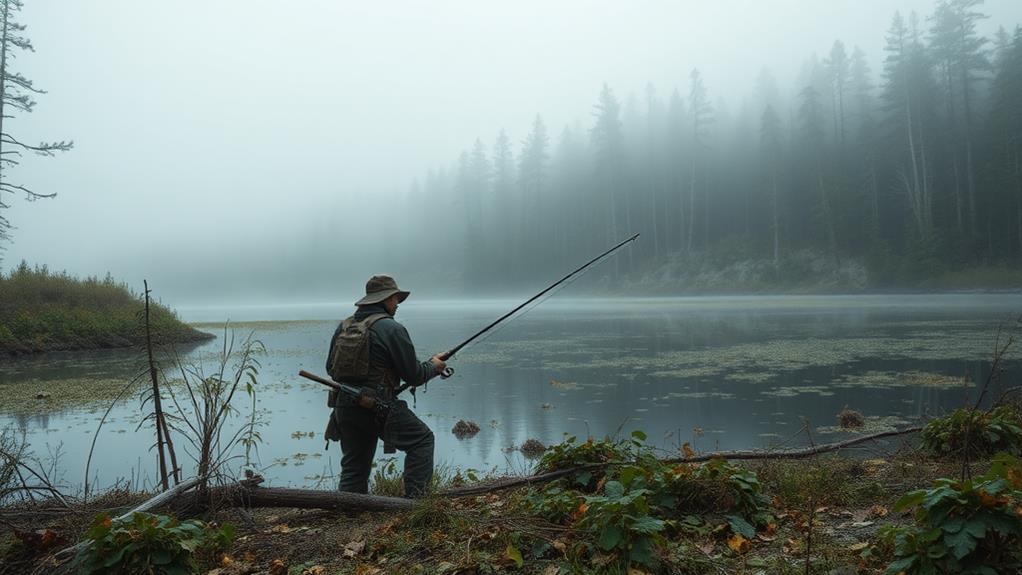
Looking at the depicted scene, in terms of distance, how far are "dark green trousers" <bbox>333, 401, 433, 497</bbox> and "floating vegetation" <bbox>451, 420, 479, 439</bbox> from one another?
4.17m

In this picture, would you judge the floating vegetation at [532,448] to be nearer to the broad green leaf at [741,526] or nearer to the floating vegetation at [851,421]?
the floating vegetation at [851,421]

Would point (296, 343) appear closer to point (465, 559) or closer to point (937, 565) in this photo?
point (465, 559)

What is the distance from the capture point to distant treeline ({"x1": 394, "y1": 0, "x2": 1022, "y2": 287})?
45.2 m

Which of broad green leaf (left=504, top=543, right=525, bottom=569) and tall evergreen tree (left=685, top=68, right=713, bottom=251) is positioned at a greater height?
tall evergreen tree (left=685, top=68, right=713, bottom=251)

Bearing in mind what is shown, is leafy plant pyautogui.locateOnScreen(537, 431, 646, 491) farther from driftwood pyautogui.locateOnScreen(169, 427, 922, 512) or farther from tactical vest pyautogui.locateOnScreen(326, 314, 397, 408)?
tactical vest pyautogui.locateOnScreen(326, 314, 397, 408)

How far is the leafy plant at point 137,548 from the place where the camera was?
3303 millimetres

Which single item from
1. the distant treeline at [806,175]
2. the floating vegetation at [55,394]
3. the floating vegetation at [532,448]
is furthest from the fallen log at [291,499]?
the distant treeline at [806,175]

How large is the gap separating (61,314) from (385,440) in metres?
25.1

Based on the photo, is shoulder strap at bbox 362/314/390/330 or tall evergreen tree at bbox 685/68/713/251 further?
tall evergreen tree at bbox 685/68/713/251

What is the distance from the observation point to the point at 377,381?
5.43 m

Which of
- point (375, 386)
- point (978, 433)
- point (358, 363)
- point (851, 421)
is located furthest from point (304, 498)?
point (851, 421)

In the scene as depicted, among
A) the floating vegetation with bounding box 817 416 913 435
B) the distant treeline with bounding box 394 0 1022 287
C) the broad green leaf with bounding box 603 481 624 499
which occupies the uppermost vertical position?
the distant treeline with bounding box 394 0 1022 287

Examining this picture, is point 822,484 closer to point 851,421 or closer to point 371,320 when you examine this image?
point 371,320

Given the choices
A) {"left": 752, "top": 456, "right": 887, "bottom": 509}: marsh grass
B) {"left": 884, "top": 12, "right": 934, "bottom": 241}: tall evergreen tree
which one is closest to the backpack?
{"left": 752, "top": 456, "right": 887, "bottom": 509}: marsh grass
